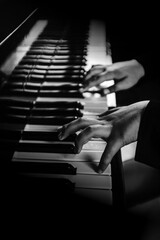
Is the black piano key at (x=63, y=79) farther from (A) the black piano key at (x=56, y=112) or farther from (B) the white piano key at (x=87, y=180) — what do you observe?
(B) the white piano key at (x=87, y=180)

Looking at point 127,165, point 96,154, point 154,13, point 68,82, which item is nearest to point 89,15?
point 154,13

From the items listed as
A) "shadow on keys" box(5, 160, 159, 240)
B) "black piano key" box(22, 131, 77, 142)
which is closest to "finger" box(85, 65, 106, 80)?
"black piano key" box(22, 131, 77, 142)

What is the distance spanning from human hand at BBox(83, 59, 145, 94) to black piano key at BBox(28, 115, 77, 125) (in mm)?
299

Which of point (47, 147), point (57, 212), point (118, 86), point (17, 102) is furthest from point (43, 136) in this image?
point (118, 86)

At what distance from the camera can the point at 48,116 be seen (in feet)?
4.38

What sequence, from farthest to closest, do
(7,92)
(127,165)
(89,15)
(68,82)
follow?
1. (89,15)
2. (68,82)
3. (127,165)
4. (7,92)

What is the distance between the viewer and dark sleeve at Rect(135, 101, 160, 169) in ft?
3.81

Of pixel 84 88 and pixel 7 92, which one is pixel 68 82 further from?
pixel 7 92

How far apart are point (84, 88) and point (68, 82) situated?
0.11m

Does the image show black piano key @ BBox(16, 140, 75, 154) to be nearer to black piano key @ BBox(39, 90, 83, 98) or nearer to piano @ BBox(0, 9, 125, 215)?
piano @ BBox(0, 9, 125, 215)

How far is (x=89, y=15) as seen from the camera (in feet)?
8.59

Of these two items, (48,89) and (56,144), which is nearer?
(56,144)

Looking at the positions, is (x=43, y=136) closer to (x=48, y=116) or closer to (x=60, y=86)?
(x=48, y=116)

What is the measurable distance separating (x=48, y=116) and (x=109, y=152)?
398 mm
